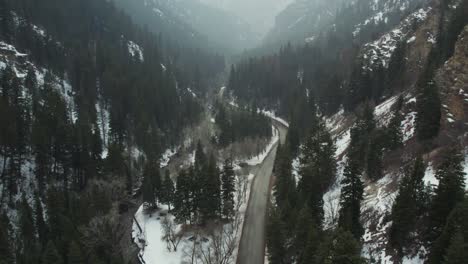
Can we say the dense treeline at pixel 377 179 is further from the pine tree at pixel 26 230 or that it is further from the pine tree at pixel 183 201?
the pine tree at pixel 26 230

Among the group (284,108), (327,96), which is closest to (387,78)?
(327,96)

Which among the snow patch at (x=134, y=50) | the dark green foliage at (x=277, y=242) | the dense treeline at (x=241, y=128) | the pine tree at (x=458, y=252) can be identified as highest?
the snow patch at (x=134, y=50)

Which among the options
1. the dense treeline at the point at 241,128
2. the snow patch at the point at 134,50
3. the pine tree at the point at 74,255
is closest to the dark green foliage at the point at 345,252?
the pine tree at the point at 74,255

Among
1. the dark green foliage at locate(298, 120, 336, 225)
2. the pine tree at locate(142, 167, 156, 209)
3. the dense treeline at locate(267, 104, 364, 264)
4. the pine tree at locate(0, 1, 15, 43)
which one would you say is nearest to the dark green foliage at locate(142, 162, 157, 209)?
the pine tree at locate(142, 167, 156, 209)

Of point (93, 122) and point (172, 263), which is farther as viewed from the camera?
point (93, 122)

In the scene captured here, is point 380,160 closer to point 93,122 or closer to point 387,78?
point 387,78
